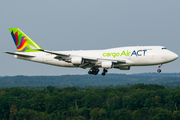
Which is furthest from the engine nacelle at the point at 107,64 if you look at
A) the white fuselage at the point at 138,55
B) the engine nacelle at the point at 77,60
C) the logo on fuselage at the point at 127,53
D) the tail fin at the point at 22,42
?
the tail fin at the point at 22,42

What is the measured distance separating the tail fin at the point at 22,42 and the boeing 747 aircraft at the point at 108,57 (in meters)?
2.01

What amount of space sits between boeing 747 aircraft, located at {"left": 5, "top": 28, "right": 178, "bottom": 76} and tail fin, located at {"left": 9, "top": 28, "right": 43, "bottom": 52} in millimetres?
2006

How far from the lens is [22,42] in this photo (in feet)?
221

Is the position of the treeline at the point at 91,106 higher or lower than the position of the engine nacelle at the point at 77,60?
lower

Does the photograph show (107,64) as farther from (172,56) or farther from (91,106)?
(91,106)

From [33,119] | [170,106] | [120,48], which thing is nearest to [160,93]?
[170,106]

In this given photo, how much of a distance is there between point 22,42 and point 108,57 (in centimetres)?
2158

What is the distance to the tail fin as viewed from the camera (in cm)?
6650

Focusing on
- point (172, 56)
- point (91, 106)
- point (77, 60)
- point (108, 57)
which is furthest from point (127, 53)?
point (91, 106)

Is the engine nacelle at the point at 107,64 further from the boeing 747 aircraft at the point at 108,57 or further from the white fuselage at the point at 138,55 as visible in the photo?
the white fuselage at the point at 138,55

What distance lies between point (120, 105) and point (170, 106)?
2568 cm

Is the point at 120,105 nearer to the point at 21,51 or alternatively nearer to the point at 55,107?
the point at 55,107

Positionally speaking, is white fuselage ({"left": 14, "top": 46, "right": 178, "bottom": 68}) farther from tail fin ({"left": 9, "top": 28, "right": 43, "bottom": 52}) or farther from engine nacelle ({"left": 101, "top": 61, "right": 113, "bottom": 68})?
tail fin ({"left": 9, "top": 28, "right": 43, "bottom": 52})

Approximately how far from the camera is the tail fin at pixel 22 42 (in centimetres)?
6650
